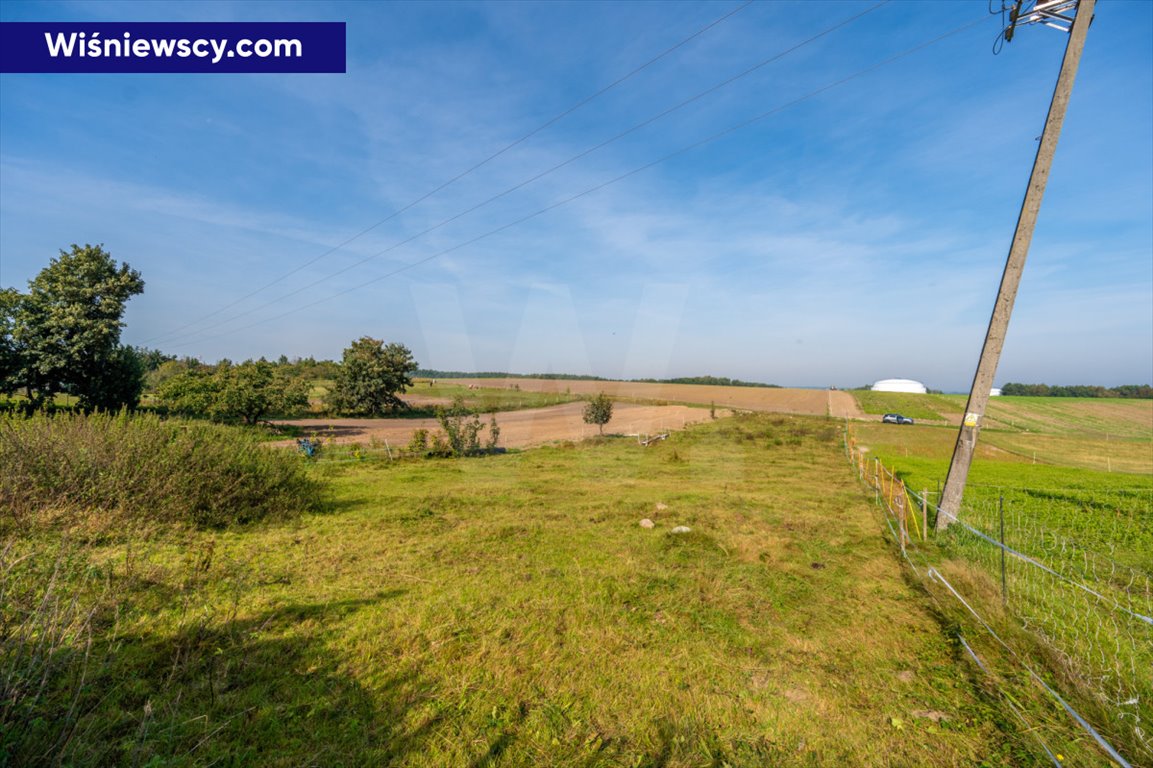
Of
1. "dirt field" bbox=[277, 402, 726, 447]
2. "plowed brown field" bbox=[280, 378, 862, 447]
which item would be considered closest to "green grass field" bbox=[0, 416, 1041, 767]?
"plowed brown field" bbox=[280, 378, 862, 447]

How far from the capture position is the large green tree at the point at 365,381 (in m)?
42.5

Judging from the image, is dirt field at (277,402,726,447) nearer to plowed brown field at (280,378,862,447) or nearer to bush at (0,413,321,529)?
plowed brown field at (280,378,862,447)

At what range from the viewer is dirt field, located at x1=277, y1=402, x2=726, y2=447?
29.9 m

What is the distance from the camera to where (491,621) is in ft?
18.4

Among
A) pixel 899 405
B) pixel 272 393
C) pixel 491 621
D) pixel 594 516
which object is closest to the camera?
pixel 491 621

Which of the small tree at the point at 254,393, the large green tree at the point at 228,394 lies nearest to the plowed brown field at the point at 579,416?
the small tree at the point at 254,393

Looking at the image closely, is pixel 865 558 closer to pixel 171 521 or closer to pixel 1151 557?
pixel 1151 557

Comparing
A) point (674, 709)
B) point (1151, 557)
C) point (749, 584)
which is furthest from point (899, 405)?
point (674, 709)

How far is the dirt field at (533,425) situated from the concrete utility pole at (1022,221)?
20.9 m

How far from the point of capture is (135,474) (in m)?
8.02

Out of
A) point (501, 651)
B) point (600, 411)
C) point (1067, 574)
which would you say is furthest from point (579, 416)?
point (501, 651)

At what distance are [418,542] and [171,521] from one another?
14.8 ft

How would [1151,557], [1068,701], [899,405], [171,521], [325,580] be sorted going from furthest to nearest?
[899,405]
[171,521]
[1151,557]
[325,580]
[1068,701]

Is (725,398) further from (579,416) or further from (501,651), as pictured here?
(501,651)
